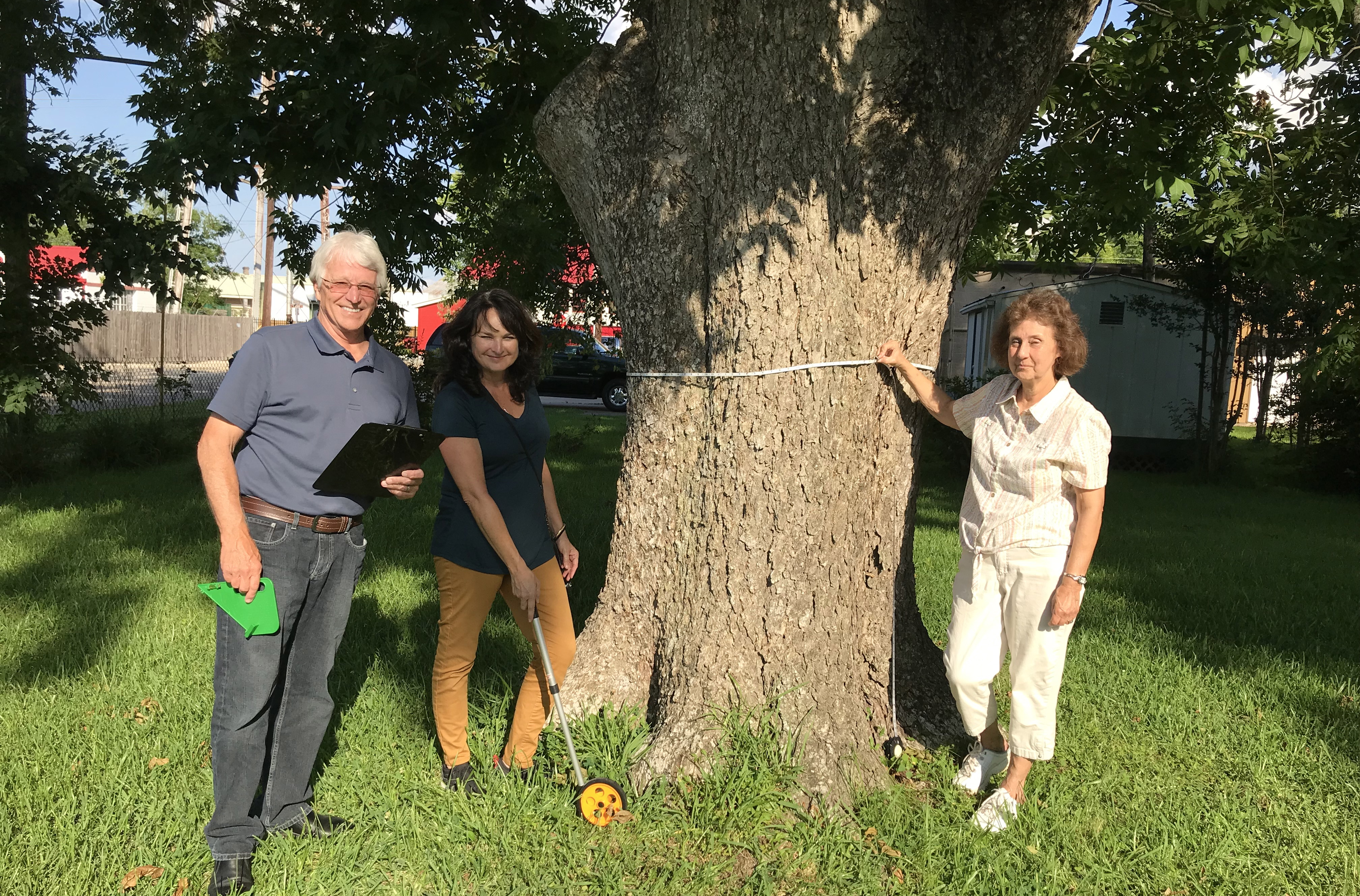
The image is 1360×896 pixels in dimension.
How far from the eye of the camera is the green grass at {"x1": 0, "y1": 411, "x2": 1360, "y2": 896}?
321 cm

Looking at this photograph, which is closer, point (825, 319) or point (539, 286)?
point (825, 319)

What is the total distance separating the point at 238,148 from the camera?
529 centimetres

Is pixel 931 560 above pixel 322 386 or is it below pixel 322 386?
below

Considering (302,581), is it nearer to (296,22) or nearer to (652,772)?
(652,772)

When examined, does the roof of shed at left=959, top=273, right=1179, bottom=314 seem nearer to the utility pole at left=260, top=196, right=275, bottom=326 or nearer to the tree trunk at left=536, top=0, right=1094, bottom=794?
the tree trunk at left=536, top=0, right=1094, bottom=794

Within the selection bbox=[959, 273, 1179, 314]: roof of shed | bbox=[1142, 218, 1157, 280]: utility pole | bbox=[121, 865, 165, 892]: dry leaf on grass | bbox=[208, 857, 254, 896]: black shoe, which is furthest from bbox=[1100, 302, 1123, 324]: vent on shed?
bbox=[121, 865, 165, 892]: dry leaf on grass

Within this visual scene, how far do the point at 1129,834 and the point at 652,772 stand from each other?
180 cm

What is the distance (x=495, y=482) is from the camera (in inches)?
143

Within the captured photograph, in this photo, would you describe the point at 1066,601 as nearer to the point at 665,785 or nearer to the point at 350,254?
the point at 665,785

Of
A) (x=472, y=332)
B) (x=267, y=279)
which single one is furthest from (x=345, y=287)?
(x=267, y=279)

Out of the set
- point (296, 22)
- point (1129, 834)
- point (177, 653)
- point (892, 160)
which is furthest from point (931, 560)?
point (296, 22)

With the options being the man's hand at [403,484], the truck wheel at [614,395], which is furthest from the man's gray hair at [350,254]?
the truck wheel at [614,395]

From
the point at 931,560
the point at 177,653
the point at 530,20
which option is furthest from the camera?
the point at 931,560

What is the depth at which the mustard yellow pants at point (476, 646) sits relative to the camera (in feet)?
11.8
